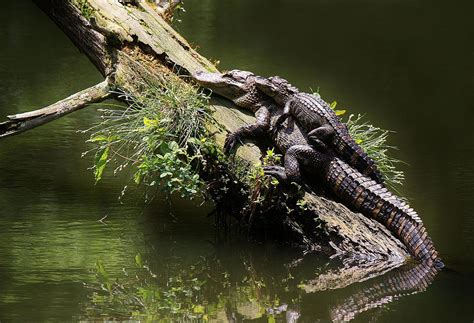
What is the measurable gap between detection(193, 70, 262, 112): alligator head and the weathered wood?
812mm

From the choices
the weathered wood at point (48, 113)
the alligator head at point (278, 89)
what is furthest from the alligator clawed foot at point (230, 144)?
the weathered wood at point (48, 113)

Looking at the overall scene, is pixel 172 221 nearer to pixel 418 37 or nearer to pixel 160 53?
pixel 160 53

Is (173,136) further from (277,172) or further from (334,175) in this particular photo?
(334,175)

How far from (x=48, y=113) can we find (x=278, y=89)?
1.76 m

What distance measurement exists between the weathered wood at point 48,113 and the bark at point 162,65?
184 mm

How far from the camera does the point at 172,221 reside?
6.88m

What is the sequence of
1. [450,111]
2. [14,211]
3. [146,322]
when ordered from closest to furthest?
1. [146,322]
2. [14,211]
3. [450,111]

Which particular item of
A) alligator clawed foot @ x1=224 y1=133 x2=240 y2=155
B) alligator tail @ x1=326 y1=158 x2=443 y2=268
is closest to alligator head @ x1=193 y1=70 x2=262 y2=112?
alligator clawed foot @ x1=224 y1=133 x2=240 y2=155

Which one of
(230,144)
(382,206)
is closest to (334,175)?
(382,206)

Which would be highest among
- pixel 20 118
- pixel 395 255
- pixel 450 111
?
pixel 450 111

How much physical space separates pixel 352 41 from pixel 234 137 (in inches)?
284

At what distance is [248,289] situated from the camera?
570 centimetres

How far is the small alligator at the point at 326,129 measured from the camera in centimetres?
636

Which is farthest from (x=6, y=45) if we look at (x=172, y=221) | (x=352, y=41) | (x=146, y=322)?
(x=146, y=322)
